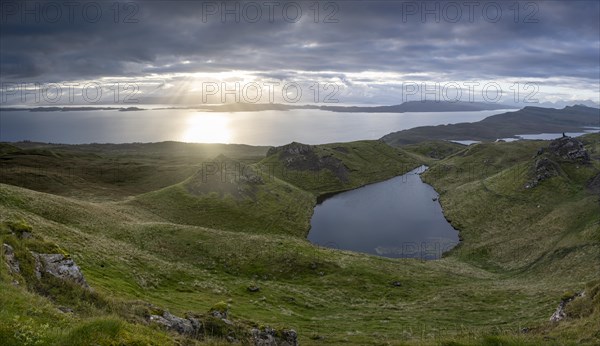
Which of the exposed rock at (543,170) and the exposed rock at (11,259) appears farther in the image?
the exposed rock at (543,170)

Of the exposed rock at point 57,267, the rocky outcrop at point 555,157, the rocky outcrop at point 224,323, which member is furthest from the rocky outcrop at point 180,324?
the rocky outcrop at point 555,157

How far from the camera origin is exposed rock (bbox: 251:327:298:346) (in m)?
24.9

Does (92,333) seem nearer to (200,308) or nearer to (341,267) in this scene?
(200,308)

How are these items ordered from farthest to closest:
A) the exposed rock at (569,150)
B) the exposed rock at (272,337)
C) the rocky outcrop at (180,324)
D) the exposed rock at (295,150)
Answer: the exposed rock at (295,150) → the exposed rock at (569,150) → the exposed rock at (272,337) → the rocky outcrop at (180,324)

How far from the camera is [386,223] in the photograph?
118875 millimetres

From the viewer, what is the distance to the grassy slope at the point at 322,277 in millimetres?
34719

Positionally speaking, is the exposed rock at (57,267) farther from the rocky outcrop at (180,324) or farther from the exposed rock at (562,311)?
the exposed rock at (562,311)

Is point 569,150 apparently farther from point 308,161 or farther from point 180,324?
point 180,324

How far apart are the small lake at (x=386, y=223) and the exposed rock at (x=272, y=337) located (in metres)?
67.5

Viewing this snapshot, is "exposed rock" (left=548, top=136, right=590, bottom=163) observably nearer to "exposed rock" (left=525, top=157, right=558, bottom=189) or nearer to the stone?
"exposed rock" (left=525, top=157, right=558, bottom=189)

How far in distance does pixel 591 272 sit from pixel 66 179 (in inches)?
5181

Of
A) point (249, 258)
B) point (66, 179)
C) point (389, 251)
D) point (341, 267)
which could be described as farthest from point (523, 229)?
point (66, 179)

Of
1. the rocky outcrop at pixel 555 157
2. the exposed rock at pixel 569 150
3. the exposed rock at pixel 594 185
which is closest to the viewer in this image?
the exposed rock at pixel 594 185

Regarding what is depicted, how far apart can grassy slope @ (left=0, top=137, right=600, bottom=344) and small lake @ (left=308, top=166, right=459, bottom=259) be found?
33.0 feet
